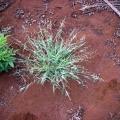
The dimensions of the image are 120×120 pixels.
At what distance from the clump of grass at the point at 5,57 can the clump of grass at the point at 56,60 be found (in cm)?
14

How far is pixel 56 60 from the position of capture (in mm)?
3113

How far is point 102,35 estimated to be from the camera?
346cm

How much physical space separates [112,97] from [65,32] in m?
0.84

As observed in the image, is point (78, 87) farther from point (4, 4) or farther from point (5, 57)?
point (4, 4)

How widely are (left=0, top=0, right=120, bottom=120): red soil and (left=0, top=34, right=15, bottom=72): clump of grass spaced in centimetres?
13

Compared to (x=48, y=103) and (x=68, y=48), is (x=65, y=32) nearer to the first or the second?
(x=68, y=48)

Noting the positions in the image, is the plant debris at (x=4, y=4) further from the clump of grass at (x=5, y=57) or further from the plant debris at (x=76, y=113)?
the plant debris at (x=76, y=113)

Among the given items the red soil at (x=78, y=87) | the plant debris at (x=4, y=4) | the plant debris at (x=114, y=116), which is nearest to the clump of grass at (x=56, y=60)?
the red soil at (x=78, y=87)

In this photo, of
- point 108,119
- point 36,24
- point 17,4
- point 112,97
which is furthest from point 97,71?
point 17,4

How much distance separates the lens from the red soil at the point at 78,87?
9.84 feet

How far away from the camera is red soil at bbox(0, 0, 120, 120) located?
9.84 feet

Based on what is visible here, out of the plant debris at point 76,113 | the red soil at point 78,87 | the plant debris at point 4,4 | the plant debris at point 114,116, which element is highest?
the plant debris at point 4,4

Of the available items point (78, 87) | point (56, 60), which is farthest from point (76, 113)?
point (56, 60)

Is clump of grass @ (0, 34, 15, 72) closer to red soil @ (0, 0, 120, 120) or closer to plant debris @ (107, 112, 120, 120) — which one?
red soil @ (0, 0, 120, 120)
